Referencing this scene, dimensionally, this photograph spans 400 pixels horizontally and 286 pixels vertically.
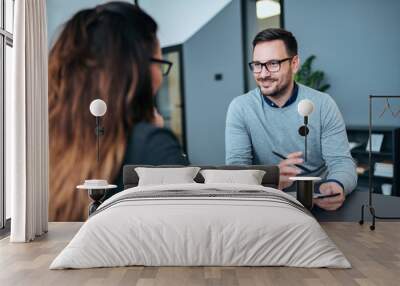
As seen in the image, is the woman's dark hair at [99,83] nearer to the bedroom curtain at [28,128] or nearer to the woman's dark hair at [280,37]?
the bedroom curtain at [28,128]

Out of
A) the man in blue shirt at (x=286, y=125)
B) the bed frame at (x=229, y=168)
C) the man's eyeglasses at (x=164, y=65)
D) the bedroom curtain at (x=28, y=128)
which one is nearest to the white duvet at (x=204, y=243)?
the bedroom curtain at (x=28, y=128)

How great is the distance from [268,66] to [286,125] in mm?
740

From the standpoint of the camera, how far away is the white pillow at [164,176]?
21.4 ft

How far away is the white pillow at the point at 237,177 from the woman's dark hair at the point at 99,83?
44.5 inches

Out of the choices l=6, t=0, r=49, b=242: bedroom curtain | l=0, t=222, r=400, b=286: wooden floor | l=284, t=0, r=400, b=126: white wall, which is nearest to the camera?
l=0, t=222, r=400, b=286: wooden floor

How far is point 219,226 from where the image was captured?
4.49 metres

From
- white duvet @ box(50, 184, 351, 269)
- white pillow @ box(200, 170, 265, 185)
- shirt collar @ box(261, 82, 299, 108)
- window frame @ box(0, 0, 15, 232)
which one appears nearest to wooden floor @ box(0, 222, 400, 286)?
white duvet @ box(50, 184, 351, 269)

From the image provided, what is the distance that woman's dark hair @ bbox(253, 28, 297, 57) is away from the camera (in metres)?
7.00

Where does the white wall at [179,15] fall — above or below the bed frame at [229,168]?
above

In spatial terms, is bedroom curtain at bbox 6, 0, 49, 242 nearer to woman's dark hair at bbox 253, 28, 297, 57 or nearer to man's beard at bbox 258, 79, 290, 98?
woman's dark hair at bbox 253, 28, 297, 57

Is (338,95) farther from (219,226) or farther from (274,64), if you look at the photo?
(219,226)

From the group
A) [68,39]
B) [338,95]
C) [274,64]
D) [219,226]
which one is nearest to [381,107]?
[338,95]

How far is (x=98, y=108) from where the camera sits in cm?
684

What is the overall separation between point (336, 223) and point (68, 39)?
12.8 feet
